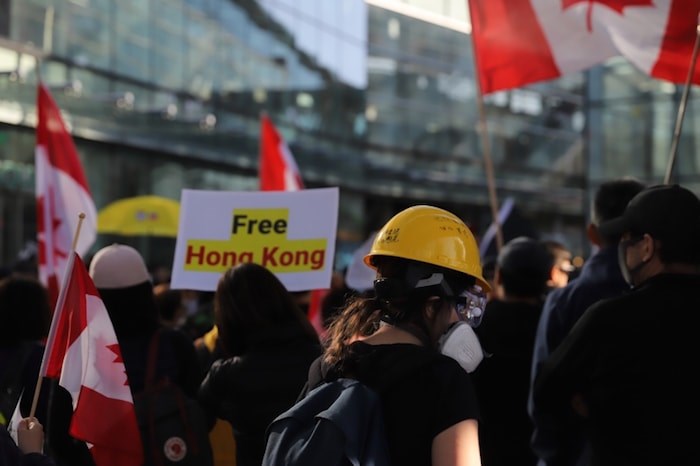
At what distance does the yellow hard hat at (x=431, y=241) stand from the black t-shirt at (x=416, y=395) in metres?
0.27

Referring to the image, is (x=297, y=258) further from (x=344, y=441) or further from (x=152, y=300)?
(x=344, y=441)

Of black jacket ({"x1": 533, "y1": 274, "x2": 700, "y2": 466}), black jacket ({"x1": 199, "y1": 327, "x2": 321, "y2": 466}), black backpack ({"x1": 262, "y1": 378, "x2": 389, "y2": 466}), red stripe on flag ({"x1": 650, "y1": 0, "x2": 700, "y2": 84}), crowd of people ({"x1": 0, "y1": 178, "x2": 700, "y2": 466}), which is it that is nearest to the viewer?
black backpack ({"x1": 262, "y1": 378, "x2": 389, "y2": 466})

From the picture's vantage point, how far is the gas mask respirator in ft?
9.97

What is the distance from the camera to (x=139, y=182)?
21.0 m

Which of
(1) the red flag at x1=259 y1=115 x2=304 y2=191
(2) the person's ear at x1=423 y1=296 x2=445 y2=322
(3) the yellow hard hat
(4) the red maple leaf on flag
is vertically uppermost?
(4) the red maple leaf on flag

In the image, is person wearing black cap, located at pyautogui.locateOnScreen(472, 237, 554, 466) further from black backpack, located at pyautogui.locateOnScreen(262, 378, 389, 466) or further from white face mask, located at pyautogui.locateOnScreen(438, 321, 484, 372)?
black backpack, located at pyautogui.locateOnScreen(262, 378, 389, 466)

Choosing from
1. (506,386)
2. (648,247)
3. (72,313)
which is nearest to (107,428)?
(72,313)

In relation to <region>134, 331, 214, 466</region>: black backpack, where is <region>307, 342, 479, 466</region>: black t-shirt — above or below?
above

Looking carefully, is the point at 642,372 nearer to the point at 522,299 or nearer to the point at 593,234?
the point at 593,234

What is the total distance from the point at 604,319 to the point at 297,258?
2.67 m

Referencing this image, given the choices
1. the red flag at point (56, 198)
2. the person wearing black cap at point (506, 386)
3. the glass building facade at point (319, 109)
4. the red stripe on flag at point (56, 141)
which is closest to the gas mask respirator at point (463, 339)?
the person wearing black cap at point (506, 386)

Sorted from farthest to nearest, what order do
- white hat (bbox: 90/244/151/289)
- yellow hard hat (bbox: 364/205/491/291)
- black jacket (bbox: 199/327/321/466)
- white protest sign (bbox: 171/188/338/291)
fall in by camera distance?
white protest sign (bbox: 171/188/338/291), white hat (bbox: 90/244/151/289), black jacket (bbox: 199/327/321/466), yellow hard hat (bbox: 364/205/491/291)

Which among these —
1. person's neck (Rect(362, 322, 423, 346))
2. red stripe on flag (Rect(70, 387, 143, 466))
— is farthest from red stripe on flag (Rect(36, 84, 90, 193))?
person's neck (Rect(362, 322, 423, 346))

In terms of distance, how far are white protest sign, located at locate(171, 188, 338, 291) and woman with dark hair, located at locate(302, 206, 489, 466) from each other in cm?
269
